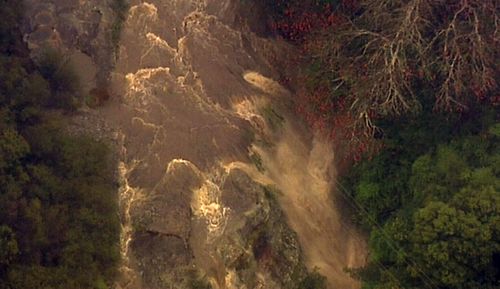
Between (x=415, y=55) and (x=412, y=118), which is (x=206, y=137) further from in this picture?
(x=415, y=55)

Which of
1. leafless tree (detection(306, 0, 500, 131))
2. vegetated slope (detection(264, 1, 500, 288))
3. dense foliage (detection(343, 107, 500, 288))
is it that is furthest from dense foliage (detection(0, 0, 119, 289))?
leafless tree (detection(306, 0, 500, 131))

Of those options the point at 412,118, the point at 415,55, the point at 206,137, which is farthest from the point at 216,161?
the point at 415,55

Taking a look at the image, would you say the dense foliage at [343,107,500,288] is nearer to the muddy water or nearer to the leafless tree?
the leafless tree

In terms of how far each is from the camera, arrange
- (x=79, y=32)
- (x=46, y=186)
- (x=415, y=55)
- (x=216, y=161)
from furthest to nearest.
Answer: (x=79, y=32), (x=216, y=161), (x=415, y=55), (x=46, y=186)

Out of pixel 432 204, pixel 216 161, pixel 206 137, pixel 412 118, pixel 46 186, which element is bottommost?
pixel 46 186

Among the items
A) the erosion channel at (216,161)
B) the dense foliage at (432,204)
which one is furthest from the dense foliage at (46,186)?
the dense foliage at (432,204)

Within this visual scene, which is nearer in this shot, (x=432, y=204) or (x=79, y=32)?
(x=432, y=204)

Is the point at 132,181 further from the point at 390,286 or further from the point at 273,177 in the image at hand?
the point at 390,286
